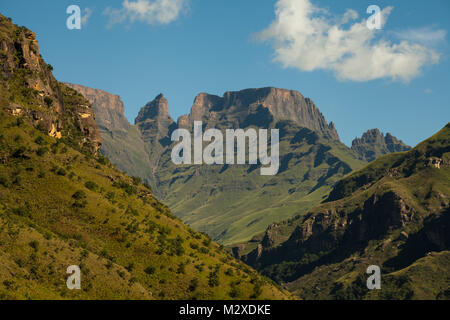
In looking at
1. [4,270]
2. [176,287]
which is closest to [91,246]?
[176,287]

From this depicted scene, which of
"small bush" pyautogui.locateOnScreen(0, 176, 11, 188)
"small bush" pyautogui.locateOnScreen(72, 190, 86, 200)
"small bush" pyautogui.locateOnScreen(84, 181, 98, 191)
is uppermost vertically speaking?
"small bush" pyautogui.locateOnScreen(84, 181, 98, 191)

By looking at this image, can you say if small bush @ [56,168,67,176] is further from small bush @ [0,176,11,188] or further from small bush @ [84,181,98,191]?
small bush @ [0,176,11,188]

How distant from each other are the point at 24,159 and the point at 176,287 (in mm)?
68652

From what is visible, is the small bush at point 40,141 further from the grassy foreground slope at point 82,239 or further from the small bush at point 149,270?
the small bush at point 149,270

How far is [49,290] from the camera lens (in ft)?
433

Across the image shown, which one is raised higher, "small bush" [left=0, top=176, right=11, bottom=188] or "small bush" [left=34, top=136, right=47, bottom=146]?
"small bush" [left=34, top=136, right=47, bottom=146]

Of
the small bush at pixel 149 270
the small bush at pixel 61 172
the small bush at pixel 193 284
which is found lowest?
the small bush at pixel 193 284

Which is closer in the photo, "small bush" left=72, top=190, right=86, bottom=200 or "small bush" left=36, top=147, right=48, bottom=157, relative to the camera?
"small bush" left=72, top=190, right=86, bottom=200

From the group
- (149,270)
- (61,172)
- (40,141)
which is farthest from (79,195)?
(149,270)

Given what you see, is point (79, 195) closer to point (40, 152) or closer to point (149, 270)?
point (40, 152)

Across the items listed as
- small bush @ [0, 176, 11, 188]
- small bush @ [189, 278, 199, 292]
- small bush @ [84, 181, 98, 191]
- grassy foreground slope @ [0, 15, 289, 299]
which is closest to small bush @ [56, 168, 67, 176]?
grassy foreground slope @ [0, 15, 289, 299]

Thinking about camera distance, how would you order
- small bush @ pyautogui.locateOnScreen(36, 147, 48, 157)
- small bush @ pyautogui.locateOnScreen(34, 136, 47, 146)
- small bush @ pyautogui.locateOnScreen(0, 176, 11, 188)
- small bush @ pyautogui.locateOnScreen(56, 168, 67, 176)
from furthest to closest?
small bush @ pyautogui.locateOnScreen(34, 136, 47, 146) → small bush @ pyautogui.locateOnScreen(36, 147, 48, 157) → small bush @ pyautogui.locateOnScreen(56, 168, 67, 176) → small bush @ pyautogui.locateOnScreen(0, 176, 11, 188)

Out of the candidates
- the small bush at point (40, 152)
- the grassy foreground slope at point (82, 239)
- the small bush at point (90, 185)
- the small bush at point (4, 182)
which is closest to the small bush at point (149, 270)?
the grassy foreground slope at point (82, 239)
